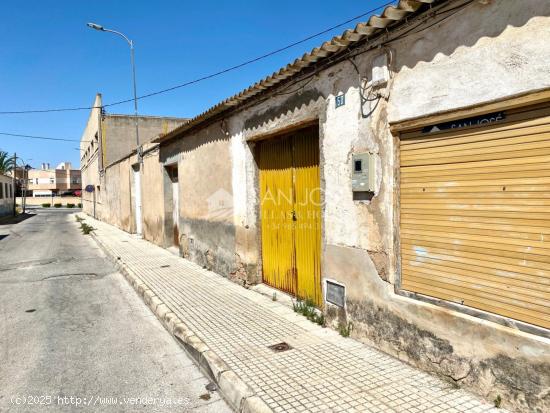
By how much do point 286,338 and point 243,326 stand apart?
75 cm

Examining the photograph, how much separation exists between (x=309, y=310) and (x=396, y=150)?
268 centimetres

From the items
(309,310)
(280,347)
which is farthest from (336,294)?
(280,347)

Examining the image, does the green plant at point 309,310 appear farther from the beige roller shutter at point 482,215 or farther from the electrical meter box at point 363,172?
the electrical meter box at point 363,172

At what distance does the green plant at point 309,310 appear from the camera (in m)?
5.24

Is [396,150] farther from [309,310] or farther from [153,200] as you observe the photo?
[153,200]

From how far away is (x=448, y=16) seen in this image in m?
3.42

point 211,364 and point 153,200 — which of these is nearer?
point 211,364

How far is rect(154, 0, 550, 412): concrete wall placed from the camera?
9.62ft

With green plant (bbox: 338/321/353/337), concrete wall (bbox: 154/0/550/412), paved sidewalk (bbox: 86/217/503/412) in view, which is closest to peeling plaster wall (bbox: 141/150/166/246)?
paved sidewalk (bbox: 86/217/503/412)

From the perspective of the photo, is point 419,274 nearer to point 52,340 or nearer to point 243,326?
point 243,326

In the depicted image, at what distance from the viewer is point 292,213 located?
20.7 ft

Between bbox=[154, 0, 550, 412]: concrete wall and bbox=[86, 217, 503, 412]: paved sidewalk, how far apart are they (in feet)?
0.74

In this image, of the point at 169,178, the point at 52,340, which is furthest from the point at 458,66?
the point at 169,178

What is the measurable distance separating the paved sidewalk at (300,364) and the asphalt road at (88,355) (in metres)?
0.38
